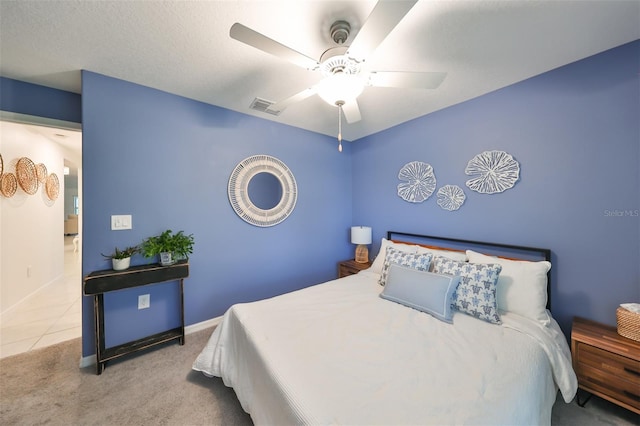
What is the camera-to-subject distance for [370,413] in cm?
88

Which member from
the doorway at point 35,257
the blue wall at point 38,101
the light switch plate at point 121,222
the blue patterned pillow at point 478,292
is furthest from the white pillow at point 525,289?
the blue wall at point 38,101

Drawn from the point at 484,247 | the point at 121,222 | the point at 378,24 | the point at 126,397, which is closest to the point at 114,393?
the point at 126,397

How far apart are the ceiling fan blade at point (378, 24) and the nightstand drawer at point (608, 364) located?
89.7 inches

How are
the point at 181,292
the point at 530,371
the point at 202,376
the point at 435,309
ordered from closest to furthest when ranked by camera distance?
the point at 530,371, the point at 435,309, the point at 202,376, the point at 181,292

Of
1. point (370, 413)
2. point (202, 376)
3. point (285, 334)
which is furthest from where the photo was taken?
point (202, 376)

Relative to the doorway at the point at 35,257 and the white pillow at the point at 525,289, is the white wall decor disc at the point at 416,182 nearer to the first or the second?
the white pillow at the point at 525,289

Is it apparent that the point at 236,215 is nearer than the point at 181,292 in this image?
No

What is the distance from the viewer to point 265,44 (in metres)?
1.15

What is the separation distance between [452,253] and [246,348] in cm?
198

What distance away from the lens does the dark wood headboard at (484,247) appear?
1.93m

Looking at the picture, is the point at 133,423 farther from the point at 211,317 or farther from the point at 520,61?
the point at 520,61

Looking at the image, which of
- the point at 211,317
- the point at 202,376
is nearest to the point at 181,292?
the point at 211,317

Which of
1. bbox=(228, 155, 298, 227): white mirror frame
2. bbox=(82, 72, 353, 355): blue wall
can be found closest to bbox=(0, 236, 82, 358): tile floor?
bbox=(82, 72, 353, 355): blue wall

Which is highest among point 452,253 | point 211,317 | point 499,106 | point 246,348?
point 499,106
